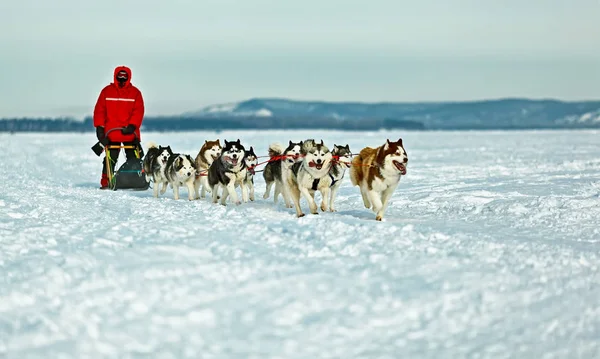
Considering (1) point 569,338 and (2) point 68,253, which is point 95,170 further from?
(1) point 569,338

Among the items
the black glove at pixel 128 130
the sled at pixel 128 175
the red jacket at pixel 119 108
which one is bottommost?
the sled at pixel 128 175

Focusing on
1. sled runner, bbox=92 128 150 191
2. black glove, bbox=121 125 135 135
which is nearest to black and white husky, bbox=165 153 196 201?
sled runner, bbox=92 128 150 191

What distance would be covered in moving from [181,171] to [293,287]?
16.1 ft

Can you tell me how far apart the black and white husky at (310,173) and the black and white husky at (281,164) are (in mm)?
110

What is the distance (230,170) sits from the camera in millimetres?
8555

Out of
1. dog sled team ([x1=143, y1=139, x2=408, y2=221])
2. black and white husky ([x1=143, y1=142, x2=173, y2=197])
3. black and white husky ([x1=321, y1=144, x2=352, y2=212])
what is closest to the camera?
dog sled team ([x1=143, y1=139, x2=408, y2=221])

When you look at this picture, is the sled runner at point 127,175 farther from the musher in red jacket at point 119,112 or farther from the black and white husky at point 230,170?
the black and white husky at point 230,170

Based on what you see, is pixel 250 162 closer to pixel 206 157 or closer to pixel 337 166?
pixel 206 157

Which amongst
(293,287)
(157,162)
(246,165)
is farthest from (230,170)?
(293,287)

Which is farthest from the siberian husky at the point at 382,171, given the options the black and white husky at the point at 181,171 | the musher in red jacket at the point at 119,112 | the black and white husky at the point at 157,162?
the musher in red jacket at the point at 119,112

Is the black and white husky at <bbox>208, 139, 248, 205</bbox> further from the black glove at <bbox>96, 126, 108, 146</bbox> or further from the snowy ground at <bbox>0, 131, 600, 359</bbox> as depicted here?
the black glove at <bbox>96, 126, 108, 146</bbox>

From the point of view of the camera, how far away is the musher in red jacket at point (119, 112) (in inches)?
435

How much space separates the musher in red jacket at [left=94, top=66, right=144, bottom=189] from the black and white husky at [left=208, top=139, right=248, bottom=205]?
2759 millimetres

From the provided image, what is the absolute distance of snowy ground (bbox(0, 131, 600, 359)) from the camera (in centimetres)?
382
